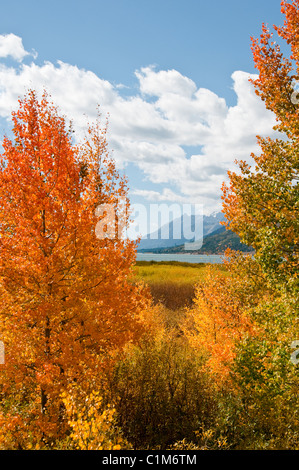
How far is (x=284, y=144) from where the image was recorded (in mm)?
11828

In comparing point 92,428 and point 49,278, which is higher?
point 49,278

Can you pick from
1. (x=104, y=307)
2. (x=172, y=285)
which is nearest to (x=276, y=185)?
(x=104, y=307)

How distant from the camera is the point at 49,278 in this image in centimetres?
909

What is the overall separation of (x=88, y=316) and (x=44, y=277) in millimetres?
1892

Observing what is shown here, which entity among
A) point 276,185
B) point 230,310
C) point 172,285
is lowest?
point 172,285

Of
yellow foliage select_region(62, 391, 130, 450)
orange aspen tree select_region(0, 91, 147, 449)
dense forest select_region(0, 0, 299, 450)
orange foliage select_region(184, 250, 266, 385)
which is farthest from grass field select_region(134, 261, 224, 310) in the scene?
yellow foliage select_region(62, 391, 130, 450)

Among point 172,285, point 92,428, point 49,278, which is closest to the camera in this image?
point 92,428

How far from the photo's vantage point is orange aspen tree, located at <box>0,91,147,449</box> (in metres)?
8.86

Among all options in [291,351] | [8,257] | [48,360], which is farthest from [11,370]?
[291,351]

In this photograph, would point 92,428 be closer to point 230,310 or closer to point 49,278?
point 49,278

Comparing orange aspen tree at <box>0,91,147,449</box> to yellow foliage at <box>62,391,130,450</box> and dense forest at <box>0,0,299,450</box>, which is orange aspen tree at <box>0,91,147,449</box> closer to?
dense forest at <box>0,0,299,450</box>

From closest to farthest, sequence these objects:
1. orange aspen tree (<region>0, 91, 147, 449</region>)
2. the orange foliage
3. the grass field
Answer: orange aspen tree (<region>0, 91, 147, 449</region>) → the orange foliage → the grass field
